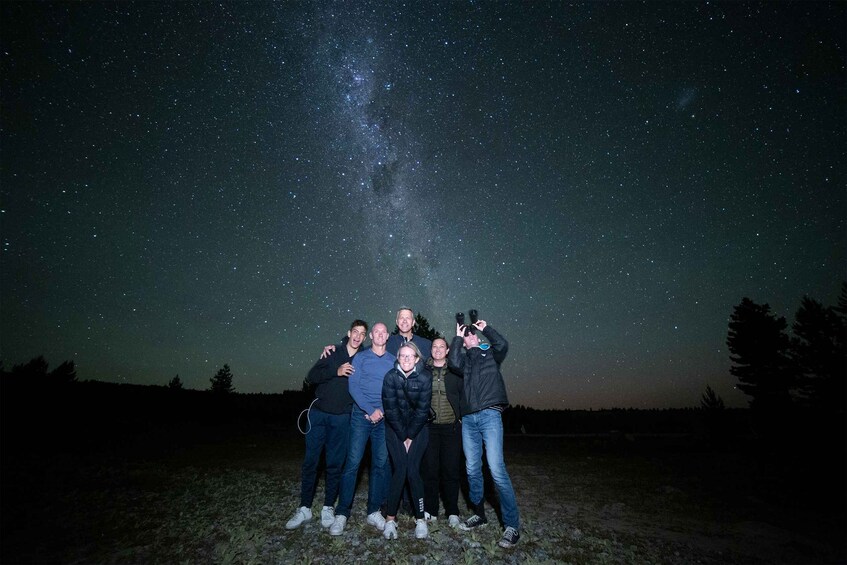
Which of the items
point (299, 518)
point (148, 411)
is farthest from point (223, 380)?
point (299, 518)

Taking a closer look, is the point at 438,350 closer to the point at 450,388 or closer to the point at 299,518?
the point at 450,388

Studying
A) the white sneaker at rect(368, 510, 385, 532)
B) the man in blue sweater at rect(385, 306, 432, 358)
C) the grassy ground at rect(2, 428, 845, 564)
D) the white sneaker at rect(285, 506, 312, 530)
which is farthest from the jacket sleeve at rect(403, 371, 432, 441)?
the white sneaker at rect(285, 506, 312, 530)

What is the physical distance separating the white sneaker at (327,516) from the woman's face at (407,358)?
2.24 metres

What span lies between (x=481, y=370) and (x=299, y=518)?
325 cm

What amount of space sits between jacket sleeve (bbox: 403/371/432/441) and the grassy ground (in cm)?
133

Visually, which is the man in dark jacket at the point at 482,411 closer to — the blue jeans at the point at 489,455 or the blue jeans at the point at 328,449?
the blue jeans at the point at 489,455

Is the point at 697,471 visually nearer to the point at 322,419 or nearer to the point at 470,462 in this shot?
the point at 470,462

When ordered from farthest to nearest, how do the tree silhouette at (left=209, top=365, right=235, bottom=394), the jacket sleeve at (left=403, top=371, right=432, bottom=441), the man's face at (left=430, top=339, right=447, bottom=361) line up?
the tree silhouette at (left=209, top=365, right=235, bottom=394) < the man's face at (left=430, top=339, right=447, bottom=361) < the jacket sleeve at (left=403, top=371, right=432, bottom=441)

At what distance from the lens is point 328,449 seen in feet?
16.3

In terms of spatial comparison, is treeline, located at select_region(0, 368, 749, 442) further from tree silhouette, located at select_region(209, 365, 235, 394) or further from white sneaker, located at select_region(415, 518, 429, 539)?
tree silhouette, located at select_region(209, 365, 235, 394)

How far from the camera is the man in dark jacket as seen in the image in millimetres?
4492

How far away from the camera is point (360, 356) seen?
511 cm

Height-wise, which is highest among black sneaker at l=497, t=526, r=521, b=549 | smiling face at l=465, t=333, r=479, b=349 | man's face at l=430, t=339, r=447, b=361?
smiling face at l=465, t=333, r=479, b=349

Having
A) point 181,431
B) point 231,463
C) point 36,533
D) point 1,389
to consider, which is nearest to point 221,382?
point 1,389
